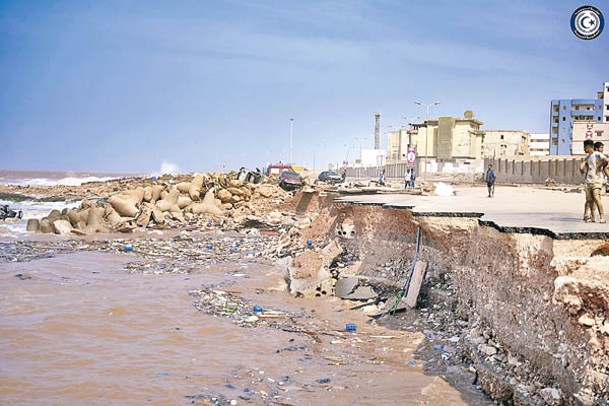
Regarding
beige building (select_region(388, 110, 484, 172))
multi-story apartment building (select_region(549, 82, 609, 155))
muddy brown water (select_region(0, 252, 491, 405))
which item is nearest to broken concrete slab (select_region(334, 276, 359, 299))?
muddy brown water (select_region(0, 252, 491, 405))

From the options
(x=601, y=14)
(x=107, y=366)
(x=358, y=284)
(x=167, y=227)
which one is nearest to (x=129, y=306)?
(x=107, y=366)

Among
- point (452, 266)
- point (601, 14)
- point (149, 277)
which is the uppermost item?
point (601, 14)

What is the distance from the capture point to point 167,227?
23.3m

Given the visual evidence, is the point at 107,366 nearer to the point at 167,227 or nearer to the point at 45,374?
the point at 45,374

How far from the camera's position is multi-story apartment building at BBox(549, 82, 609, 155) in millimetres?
72062

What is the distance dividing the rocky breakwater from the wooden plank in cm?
1462

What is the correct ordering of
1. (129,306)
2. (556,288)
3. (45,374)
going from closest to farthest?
(556,288) → (45,374) → (129,306)

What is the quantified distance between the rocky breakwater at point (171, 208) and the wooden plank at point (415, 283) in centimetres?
1462

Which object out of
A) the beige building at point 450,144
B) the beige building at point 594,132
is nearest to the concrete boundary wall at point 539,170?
the beige building at point 450,144

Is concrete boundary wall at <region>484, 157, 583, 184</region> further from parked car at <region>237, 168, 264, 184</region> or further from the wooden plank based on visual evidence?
the wooden plank

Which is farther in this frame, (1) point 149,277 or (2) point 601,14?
(1) point 149,277

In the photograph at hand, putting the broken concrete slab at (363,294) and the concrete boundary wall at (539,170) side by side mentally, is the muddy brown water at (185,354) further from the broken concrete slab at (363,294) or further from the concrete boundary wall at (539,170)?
the concrete boundary wall at (539,170)

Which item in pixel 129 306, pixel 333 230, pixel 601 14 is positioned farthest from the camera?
pixel 333 230

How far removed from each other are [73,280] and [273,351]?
6.37m
